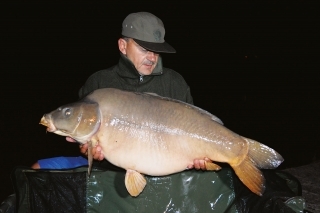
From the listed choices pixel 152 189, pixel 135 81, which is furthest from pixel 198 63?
pixel 152 189

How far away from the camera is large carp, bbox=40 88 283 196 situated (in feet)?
6.93

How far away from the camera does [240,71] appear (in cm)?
1920

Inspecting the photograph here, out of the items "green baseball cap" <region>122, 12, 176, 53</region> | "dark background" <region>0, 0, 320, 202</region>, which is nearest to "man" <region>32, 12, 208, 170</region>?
"green baseball cap" <region>122, 12, 176, 53</region>

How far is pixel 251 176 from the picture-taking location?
2109mm

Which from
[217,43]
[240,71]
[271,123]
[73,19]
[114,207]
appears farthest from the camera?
[73,19]

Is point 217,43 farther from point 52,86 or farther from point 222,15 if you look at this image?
point 52,86

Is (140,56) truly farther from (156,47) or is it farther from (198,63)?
(198,63)

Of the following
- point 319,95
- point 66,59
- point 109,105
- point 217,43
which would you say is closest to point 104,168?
point 109,105

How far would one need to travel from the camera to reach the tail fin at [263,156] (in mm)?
2074

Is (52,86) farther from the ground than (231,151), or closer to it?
closer to it

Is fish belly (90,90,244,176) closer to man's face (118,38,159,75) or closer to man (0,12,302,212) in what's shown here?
man (0,12,302,212)

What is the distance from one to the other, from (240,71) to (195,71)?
2.46 meters

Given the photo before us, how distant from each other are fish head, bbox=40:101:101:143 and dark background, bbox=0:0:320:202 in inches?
139

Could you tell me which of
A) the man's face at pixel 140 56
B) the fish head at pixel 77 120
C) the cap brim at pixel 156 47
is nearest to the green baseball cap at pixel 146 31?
Result: the cap brim at pixel 156 47
